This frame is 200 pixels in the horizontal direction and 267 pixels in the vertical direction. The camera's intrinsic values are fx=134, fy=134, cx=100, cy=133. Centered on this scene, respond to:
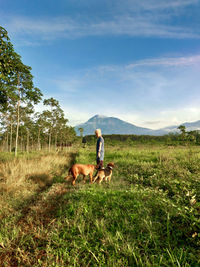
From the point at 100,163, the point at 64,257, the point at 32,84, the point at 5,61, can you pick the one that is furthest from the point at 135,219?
the point at 32,84

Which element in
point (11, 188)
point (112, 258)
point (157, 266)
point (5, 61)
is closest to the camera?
point (157, 266)

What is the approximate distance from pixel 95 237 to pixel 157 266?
0.98 metres

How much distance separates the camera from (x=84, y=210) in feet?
9.80

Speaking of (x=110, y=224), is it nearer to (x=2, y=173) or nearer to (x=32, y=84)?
(x=2, y=173)

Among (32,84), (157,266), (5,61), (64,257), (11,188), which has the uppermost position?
(32,84)

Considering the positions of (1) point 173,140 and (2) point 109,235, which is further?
(1) point 173,140

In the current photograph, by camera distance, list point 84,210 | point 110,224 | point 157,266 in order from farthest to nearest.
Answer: point 84,210
point 110,224
point 157,266

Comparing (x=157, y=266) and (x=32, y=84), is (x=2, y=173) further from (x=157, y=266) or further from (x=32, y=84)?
(x=32, y=84)

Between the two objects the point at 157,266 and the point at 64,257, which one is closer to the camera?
the point at 157,266

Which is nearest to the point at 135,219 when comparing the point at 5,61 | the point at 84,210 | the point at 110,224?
the point at 110,224

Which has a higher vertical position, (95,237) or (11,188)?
(95,237)

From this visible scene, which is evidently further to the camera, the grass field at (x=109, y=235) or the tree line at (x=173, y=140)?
the tree line at (x=173, y=140)

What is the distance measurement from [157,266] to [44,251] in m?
1.66

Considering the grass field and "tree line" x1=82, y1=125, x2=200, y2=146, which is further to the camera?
"tree line" x1=82, y1=125, x2=200, y2=146
